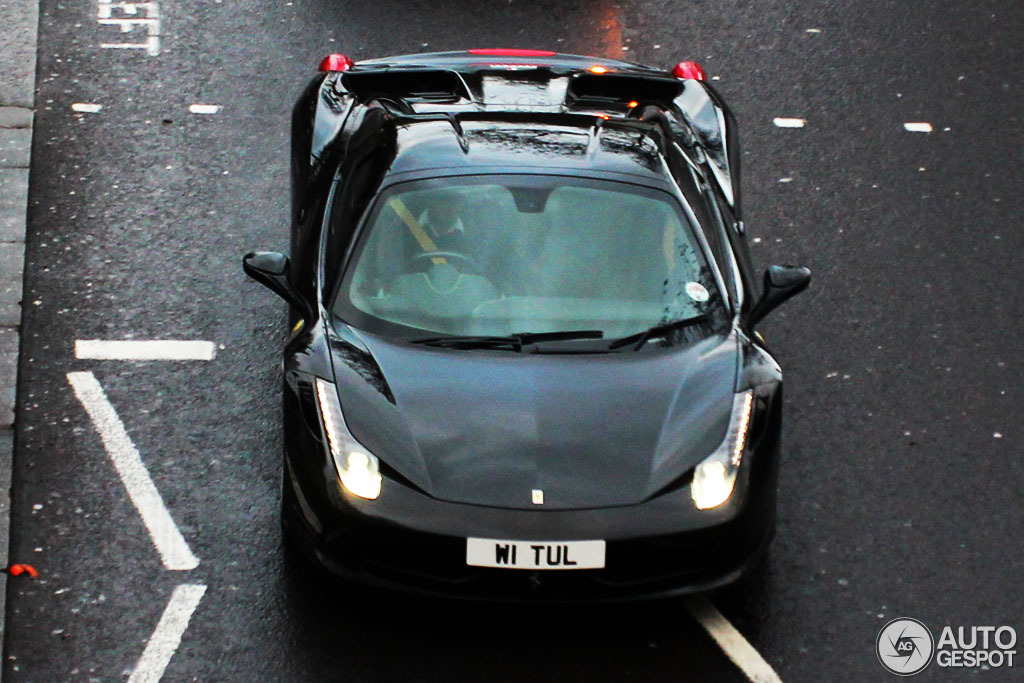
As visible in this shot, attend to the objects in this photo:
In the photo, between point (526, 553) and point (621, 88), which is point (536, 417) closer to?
point (526, 553)

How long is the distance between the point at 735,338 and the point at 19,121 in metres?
4.90

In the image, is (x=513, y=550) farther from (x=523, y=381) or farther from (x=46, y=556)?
(x=46, y=556)

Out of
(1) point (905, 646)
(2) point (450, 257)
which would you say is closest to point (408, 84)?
(2) point (450, 257)

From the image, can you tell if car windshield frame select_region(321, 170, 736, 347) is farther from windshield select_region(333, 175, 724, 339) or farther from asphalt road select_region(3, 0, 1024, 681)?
asphalt road select_region(3, 0, 1024, 681)

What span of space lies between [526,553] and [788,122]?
15.9ft

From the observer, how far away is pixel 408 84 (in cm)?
702

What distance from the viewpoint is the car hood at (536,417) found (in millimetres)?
5078

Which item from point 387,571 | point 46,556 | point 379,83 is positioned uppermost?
point 379,83

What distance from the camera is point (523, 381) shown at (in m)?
5.41

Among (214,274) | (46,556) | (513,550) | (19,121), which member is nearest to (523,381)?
(513,550)

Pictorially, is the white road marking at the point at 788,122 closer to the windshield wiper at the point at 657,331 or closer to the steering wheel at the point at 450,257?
the windshield wiper at the point at 657,331

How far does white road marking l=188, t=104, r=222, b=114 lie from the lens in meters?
8.86

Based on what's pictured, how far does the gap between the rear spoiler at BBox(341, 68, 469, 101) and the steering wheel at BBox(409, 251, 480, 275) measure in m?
1.20

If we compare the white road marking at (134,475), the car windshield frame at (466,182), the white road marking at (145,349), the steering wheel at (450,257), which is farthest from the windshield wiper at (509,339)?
the white road marking at (145,349)
